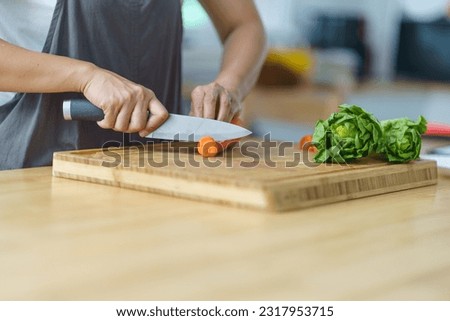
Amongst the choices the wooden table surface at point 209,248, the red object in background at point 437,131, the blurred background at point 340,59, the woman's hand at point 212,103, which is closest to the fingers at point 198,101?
the woman's hand at point 212,103

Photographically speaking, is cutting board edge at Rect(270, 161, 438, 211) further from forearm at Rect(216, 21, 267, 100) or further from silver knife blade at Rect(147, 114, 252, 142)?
forearm at Rect(216, 21, 267, 100)

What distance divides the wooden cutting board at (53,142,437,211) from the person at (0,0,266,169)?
0.28 feet

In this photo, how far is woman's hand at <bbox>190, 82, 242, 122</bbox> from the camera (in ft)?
4.69

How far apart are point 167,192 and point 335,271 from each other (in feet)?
1.25

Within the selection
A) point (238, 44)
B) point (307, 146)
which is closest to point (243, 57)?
point (238, 44)

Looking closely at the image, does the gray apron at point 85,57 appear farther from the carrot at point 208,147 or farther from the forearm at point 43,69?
the carrot at point 208,147

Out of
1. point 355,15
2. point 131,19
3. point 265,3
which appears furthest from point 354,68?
point 131,19

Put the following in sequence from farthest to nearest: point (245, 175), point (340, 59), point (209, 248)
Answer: point (340, 59), point (245, 175), point (209, 248)

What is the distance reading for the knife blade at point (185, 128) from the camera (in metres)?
1.27

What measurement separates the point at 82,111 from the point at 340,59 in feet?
9.89

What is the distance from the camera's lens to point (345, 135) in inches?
47.2

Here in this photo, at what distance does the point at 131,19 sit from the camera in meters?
1.54

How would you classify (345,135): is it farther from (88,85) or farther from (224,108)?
(88,85)
